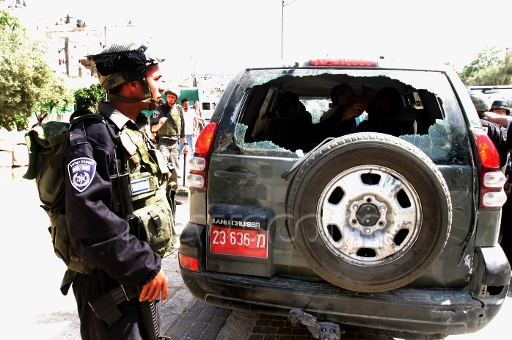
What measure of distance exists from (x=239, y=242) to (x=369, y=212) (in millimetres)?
813

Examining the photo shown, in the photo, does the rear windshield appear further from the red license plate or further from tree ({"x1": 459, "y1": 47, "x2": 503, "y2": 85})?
tree ({"x1": 459, "y1": 47, "x2": 503, "y2": 85})

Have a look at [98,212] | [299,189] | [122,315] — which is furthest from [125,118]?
[299,189]

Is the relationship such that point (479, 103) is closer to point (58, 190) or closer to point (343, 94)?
point (343, 94)

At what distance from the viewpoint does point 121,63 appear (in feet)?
6.29

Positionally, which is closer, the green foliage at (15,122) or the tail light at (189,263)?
the tail light at (189,263)

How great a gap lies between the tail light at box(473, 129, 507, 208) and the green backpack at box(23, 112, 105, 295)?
2.15 meters

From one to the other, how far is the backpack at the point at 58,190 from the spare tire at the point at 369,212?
2.81ft

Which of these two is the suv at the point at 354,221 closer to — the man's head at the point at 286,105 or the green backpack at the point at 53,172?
the green backpack at the point at 53,172

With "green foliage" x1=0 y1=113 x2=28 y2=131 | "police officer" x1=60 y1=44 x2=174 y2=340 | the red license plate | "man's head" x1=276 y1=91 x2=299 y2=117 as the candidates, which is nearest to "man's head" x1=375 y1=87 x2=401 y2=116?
"man's head" x1=276 y1=91 x2=299 y2=117

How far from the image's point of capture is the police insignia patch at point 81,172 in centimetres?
164

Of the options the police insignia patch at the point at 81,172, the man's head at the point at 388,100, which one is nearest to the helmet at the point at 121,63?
the police insignia patch at the point at 81,172

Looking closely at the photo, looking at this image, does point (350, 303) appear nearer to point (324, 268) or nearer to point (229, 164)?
point (324, 268)

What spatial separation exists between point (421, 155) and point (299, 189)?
701 millimetres

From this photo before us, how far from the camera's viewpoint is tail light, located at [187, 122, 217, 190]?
2879mm
